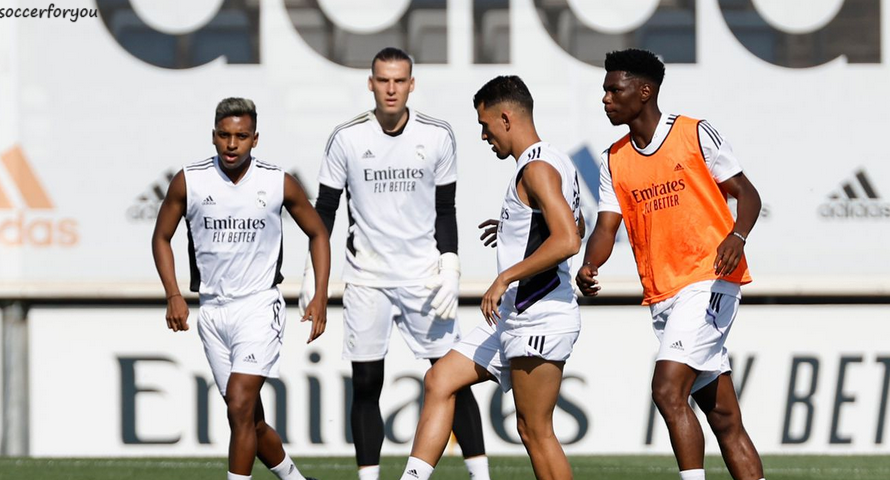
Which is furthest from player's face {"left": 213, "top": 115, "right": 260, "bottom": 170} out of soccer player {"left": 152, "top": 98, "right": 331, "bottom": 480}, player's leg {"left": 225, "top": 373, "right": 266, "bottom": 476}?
player's leg {"left": 225, "top": 373, "right": 266, "bottom": 476}

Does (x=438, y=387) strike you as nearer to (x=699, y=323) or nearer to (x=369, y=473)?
(x=369, y=473)

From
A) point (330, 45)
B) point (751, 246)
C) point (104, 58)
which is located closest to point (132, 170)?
point (104, 58)

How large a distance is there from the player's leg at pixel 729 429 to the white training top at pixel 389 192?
1.58 metres

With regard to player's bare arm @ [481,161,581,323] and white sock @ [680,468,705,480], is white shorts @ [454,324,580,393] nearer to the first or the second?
player's bare arm @ [481,161,581,323]

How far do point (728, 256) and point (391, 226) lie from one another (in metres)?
1.94

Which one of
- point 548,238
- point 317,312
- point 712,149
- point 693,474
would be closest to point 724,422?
point 693,474

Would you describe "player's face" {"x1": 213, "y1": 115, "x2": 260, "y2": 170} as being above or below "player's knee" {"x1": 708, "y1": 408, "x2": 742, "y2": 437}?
above

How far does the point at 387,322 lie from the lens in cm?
765

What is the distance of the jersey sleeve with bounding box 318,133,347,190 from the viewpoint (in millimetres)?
7695

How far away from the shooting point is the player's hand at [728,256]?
6305 mm

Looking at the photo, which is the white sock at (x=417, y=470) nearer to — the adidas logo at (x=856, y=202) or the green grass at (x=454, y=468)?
the green grass at (x=454, y=468)

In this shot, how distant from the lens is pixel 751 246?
10.3 metres

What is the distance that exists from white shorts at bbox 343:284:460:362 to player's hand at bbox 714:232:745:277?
174cm

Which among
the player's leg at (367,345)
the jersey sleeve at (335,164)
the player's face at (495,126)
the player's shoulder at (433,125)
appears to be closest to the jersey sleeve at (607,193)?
the player's face at (495,126)
